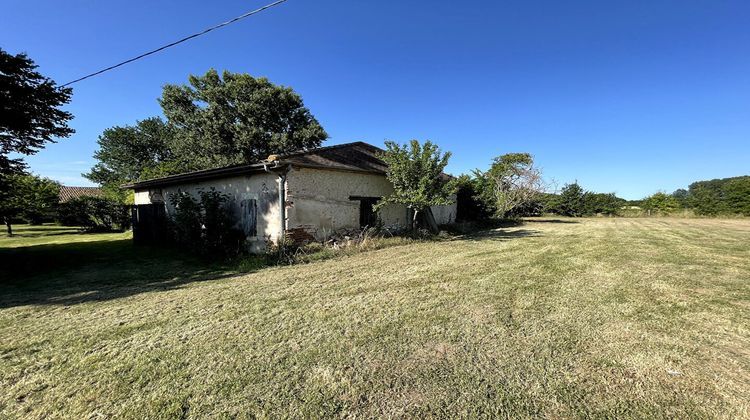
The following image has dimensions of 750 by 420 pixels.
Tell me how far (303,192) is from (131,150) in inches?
1512

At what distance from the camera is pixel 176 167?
76.2 feet

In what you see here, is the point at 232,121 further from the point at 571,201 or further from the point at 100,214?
the point at 571,201

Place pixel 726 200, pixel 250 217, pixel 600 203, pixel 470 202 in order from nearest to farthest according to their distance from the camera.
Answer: pixel 250 217 < pixel 470 202 < pixel 726 200 < pixel 600 203

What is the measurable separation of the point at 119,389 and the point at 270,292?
107 inches

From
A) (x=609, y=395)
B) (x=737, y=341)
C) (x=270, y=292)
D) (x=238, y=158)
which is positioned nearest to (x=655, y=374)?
(x=609, y=395)

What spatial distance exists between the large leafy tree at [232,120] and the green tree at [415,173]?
16.7 m

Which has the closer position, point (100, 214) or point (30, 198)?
point (30, 198)

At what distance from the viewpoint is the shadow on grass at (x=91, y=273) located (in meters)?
5.57

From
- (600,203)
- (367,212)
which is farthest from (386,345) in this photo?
(600,203)

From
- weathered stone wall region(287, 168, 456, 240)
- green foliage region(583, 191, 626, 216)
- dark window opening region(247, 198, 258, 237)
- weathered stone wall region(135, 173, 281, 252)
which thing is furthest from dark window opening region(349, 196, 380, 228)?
green foliage region(583, 191, 626, 216)

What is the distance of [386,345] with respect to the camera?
3225 millimetres

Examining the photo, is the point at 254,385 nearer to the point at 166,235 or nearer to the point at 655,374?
the point at 655,374

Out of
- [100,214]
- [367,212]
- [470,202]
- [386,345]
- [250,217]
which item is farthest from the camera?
[100,214]

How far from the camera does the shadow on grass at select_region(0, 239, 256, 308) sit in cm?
557
